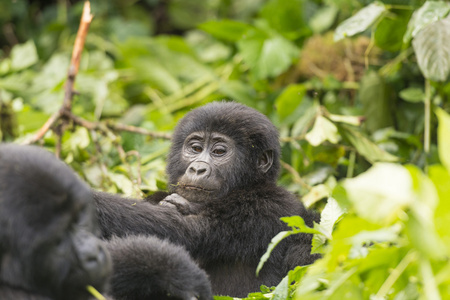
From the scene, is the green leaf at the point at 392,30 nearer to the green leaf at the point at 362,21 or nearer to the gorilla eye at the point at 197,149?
the green leaf at the point at 362,21

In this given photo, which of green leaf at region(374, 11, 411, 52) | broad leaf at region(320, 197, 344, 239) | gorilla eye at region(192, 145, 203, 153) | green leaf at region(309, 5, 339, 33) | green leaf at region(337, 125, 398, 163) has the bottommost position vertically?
green leaf at region(337, 125, 398, 163)

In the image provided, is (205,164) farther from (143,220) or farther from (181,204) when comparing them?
(143,220)

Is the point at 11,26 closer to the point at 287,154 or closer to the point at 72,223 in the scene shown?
the point at 287,154

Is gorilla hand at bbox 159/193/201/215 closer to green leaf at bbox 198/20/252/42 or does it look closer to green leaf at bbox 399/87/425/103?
green leaf at bbox 399/87/425/103

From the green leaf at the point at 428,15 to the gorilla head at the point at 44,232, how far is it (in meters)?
2.92

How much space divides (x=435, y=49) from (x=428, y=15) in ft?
0.96

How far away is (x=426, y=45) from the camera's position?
163 inches

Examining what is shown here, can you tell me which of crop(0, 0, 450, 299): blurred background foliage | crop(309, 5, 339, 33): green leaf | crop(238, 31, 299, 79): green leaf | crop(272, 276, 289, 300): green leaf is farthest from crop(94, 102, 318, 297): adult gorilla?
crop(309, 5, 339, 33): green leaf

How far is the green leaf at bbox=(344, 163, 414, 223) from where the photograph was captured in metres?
1.68

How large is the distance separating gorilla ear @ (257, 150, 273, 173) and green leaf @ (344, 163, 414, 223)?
7.45 feet

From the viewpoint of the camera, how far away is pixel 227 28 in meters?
7.14

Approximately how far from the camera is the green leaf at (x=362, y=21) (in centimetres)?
443

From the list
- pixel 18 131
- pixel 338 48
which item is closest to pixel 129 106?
pixel 18 131

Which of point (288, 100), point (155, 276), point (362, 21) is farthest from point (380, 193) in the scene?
point (288, 100)
